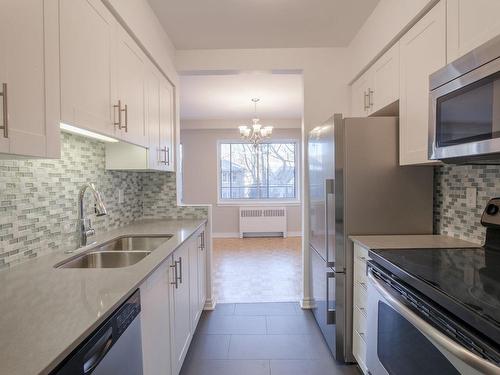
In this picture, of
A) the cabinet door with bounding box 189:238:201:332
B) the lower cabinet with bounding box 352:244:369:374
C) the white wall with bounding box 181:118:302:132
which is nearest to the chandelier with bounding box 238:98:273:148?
the white wall with bounding box 181:118:302:132

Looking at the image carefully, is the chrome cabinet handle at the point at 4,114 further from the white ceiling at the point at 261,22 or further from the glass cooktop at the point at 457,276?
the white ceiling at the point at 261,22

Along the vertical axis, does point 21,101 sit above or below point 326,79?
below

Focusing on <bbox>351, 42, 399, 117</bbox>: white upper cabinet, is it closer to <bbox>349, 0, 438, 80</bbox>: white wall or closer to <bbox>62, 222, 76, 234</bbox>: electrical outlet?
<bbox>349, 0, 438, 80</bbox>: white wall

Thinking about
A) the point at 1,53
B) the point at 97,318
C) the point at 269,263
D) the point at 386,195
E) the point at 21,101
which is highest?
the point at 1,53

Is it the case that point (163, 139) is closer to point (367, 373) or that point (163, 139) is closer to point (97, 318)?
point (97, 318)

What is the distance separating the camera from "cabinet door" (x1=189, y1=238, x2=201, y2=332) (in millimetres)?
2180

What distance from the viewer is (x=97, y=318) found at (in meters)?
0.83

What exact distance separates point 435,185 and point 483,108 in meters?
1.09

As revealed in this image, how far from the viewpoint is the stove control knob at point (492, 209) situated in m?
1.53

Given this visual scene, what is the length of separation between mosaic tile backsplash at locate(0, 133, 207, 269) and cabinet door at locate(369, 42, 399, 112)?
2.10 meters

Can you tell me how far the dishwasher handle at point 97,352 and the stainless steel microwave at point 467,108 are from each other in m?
1.44

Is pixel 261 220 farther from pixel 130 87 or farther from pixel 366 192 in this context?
pixel 130 87

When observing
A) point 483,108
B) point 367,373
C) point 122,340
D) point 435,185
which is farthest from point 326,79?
point 122,340

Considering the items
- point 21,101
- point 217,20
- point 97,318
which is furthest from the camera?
point 217,20
